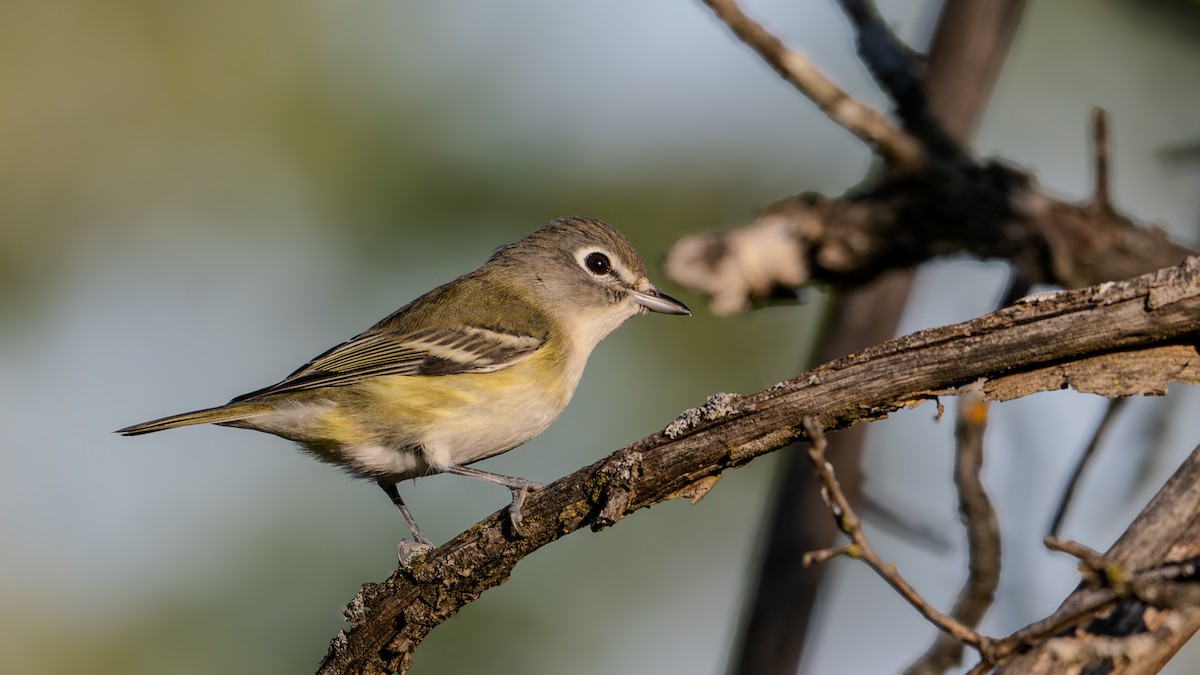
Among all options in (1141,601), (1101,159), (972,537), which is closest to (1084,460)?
(972,537)

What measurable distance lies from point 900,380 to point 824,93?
2.56m

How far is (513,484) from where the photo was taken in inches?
150

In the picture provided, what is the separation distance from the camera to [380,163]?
752 centimetres

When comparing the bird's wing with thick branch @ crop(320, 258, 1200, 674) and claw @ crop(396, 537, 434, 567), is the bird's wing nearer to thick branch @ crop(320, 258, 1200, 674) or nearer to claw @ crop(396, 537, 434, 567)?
claw @ crop(396, 537, 434, 567)

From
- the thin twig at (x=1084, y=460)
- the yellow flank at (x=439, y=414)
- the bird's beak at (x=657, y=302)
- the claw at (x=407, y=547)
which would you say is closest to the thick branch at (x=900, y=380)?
the claw at (x=407, y=547)

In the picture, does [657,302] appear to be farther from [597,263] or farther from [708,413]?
[708,413]

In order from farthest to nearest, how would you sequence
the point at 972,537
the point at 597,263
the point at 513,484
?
the point at 597,263
the point at 972,537
the point at 513,484

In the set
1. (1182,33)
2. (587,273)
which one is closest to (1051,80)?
(1182,33)

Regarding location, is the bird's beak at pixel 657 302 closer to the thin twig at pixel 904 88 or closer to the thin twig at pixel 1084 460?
the thin twig at pixel 904 88

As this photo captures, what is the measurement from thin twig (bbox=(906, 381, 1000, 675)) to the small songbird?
5.08 feet

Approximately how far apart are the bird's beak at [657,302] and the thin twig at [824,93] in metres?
1.10

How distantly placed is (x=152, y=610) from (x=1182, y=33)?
7406 mm

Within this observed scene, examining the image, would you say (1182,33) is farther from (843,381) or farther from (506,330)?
(843,381)

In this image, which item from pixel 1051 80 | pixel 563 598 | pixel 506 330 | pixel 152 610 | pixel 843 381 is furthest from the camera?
pixel 1051 80
